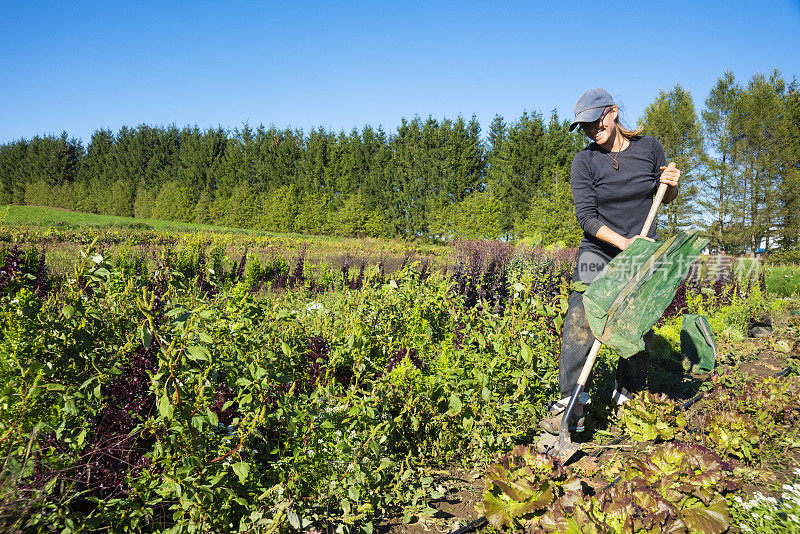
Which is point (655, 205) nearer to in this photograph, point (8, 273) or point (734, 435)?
point (734, 435)

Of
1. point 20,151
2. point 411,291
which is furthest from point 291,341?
point 20,151

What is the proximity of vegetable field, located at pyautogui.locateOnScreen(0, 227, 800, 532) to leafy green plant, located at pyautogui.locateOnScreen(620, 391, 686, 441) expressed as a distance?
0.04 feet

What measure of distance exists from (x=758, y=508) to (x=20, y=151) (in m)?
59.8

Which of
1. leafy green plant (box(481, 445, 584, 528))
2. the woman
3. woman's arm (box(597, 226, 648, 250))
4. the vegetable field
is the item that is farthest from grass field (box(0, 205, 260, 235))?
leafy green plant (box(481, 445, 584, 528))

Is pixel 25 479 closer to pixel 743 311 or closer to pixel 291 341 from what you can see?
pixel 291 341

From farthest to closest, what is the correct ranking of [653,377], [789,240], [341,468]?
1. [789,240]
2. [653,377]
3. [341,468]

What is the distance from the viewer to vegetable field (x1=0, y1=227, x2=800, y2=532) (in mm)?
1622

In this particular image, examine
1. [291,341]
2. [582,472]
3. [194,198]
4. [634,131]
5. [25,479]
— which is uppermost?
[194,198]

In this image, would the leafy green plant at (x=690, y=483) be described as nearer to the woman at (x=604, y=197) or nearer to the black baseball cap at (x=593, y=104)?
the woman at (x=604, y=197)

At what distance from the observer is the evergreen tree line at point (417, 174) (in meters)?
21.7

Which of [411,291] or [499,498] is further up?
[411,291]

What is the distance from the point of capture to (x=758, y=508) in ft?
6.42

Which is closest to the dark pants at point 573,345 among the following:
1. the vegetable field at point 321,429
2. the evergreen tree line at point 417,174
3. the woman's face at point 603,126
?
the vegetable field at point 321,429

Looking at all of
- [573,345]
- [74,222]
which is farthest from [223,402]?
[74,222]
